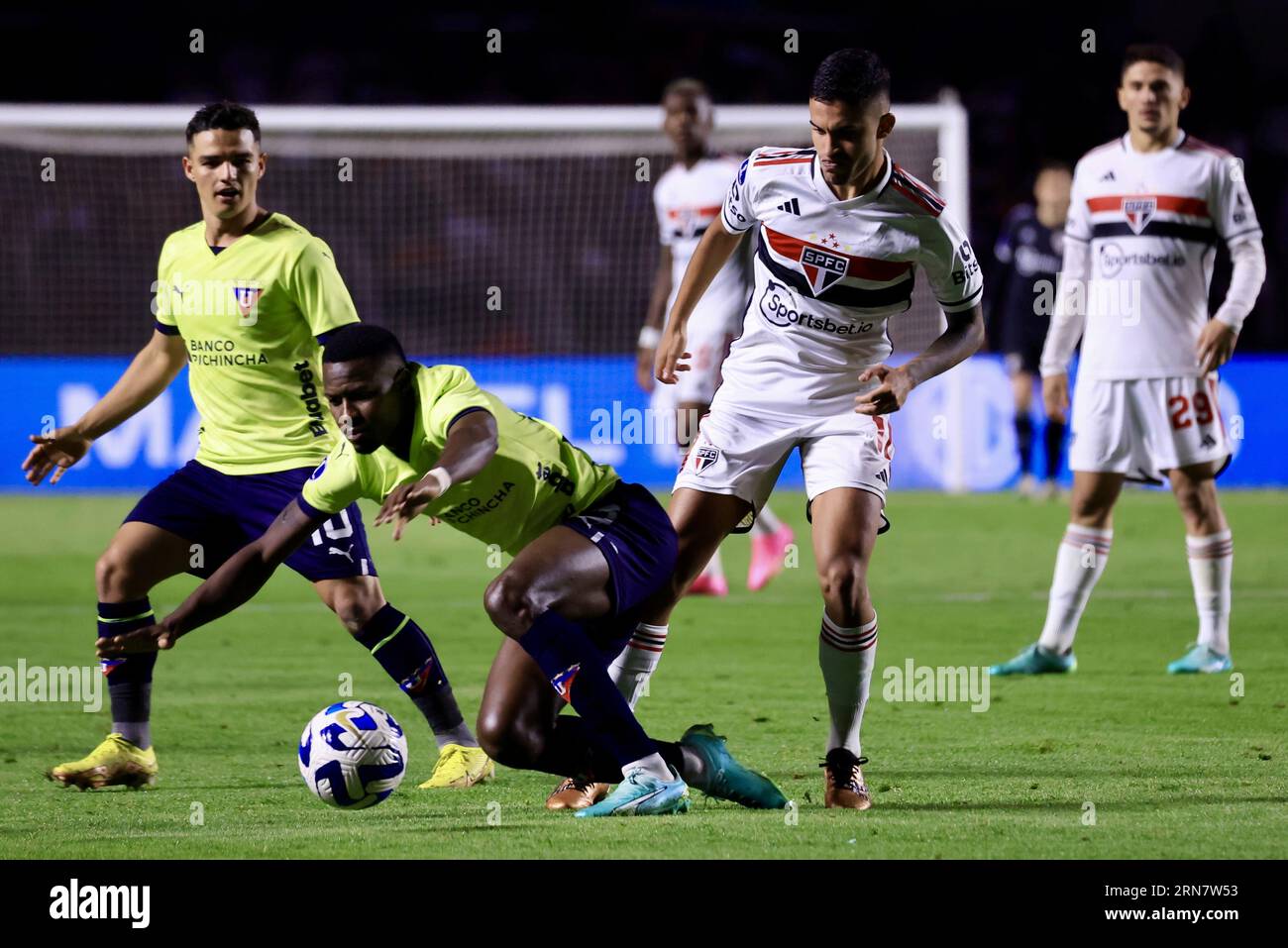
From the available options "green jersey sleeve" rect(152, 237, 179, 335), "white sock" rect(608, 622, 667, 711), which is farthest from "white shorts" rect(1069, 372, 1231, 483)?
Answer: "green jersey sleeve" rect(152, 237, 179, 335)

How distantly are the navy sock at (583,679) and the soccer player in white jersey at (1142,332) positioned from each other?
3542mm

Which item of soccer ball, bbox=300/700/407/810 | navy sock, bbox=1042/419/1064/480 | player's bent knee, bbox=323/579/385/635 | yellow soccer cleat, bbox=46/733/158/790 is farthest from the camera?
navy sock, bbox=1042/419/1064/480

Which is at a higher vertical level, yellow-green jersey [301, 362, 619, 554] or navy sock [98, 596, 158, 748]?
yellow-green jersey [301, 362, 619, 554]

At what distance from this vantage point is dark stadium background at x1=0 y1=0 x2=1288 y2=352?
69.3 ft

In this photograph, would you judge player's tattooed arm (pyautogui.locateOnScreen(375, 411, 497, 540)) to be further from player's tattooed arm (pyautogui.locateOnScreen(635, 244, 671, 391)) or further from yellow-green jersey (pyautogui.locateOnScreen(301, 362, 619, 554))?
player's tattooed arm (pyautogui.locateOnScreen(635, 244, 671, 391))

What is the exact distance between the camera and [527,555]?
16.1 ft

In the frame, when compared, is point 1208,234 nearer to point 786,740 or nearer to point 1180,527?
point 786,740

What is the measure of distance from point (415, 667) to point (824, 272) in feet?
6.01

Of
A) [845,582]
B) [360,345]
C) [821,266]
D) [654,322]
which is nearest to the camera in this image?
[360,345]

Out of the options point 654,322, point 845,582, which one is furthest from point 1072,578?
point 654,322

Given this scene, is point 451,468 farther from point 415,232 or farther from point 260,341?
point 415,232

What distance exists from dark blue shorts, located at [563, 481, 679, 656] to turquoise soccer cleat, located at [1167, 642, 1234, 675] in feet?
12.0

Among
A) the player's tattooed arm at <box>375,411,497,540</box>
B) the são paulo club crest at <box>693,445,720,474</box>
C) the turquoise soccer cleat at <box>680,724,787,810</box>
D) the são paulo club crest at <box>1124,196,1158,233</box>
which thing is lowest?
the turquoise soccer cleat at <box>680,724,787,810</box>
